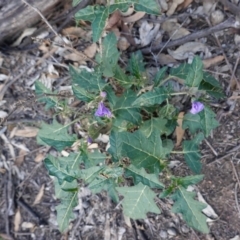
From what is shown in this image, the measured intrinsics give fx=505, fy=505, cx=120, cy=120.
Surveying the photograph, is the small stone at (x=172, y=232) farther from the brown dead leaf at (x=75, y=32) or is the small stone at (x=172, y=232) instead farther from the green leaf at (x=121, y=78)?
the brown dead leaf at (x=75, y=32)

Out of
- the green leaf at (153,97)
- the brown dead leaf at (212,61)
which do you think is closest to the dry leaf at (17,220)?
the green leaf at (153,97)

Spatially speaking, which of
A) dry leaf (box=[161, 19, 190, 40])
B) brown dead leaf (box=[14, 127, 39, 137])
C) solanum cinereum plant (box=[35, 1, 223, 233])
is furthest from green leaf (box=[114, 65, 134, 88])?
brown dead leaf (box=[14, 127, 39, 137])

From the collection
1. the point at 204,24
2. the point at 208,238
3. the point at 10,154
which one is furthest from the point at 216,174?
the point at 10,154

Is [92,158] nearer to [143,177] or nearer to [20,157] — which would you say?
[143,177]

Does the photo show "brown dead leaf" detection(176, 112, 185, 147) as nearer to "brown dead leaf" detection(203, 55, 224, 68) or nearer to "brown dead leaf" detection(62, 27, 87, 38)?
"brown dead leaf" detection(203, 55, 224, 68)

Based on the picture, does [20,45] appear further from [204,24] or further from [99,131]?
[204,24]

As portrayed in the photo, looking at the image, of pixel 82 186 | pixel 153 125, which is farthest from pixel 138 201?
pixel 82 186
